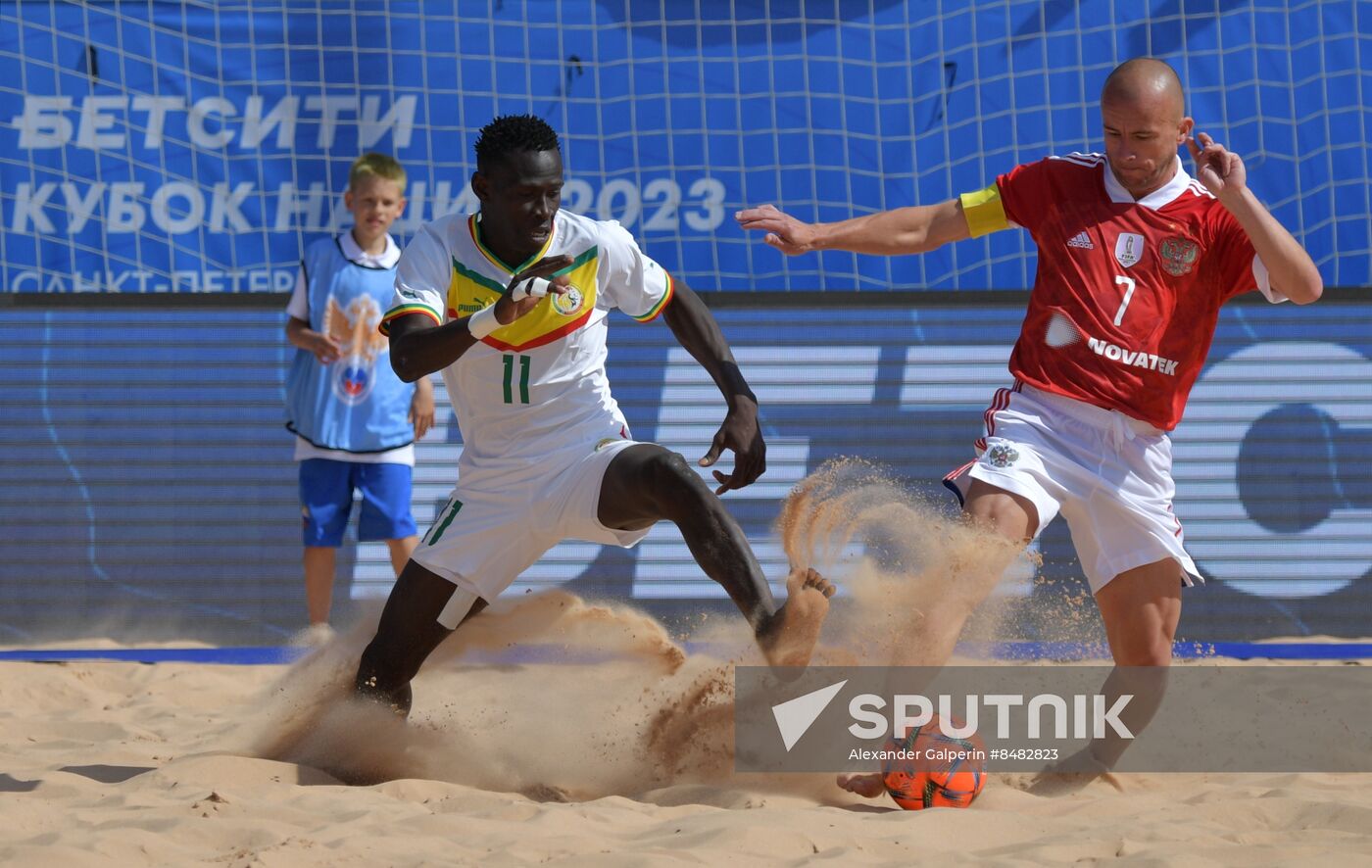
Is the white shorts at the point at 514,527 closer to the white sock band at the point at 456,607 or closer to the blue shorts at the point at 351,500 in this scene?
the white sock band at the point at 456,607

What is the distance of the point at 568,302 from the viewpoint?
15.0 ft

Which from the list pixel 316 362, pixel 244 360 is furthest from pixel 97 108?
pixel 316 362

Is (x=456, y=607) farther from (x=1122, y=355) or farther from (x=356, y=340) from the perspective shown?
(x=356, y=340)

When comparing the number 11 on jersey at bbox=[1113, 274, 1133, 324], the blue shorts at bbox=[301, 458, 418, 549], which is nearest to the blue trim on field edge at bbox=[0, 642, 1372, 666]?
the blue shorts at bbox=[301, 458, 418, 549]

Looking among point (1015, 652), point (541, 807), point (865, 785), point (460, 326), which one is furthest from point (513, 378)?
point (1015, 652)

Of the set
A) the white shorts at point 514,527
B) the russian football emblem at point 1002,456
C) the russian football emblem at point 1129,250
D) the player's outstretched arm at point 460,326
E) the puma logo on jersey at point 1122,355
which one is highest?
the russian football emblem at point 1129,250

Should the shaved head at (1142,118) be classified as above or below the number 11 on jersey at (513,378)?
above

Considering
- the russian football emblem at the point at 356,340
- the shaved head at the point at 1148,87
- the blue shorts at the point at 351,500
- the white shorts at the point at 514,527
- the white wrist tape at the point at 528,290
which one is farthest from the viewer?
the russian football emblem at the point at 356,340

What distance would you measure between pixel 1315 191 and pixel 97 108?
21.6ft

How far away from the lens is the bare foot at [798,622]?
3.88 metres

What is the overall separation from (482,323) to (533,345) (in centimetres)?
44

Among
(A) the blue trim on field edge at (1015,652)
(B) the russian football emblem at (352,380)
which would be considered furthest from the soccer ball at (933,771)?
(B) the russian football emblem at (352,380)

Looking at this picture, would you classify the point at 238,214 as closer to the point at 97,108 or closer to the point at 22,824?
the point at 97,108

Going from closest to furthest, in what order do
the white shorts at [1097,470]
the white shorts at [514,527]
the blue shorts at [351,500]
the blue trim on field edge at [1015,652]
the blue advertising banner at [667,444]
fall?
the white shorts at [1097,470], the white shorts at [514,527], the blue shorts at [351,500], the blue trim on field edge at [1015,652], the blue advertising banner at [667,444]
